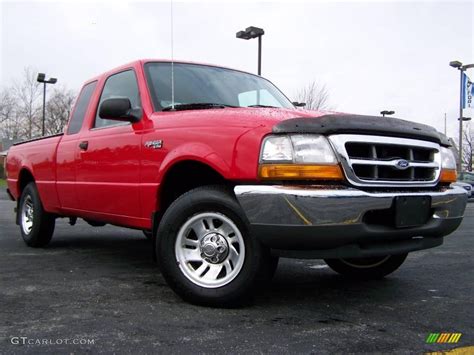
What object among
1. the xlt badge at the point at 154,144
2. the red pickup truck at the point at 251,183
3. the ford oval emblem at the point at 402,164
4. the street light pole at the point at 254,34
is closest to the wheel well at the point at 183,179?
the red pickup truck at the point at 251,183

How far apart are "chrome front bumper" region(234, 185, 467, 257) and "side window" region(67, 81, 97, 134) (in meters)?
2.79

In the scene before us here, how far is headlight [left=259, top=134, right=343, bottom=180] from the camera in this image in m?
3.15

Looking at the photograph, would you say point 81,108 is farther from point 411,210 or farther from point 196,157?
point 411,210

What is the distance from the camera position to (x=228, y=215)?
3.43 metres

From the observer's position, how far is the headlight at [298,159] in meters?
3.15

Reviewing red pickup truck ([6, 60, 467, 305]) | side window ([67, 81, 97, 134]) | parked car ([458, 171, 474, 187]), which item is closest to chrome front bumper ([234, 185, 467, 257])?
red pickup truck ([6, 60, 467, 305])

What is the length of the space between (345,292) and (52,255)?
334 cm

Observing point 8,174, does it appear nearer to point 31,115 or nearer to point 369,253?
point 369,253

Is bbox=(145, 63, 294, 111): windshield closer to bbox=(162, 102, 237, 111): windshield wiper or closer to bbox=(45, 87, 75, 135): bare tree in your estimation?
bbox=(162, 102, 237, 111): windshield wiper

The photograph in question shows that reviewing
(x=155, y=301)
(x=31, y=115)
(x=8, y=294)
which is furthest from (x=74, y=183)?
(x=31, y=115)

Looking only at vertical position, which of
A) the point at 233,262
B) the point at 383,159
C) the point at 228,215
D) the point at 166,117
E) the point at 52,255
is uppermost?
the point at 166,117

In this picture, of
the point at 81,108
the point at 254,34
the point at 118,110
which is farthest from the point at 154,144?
the point at 254,34

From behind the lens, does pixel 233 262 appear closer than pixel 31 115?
Yes

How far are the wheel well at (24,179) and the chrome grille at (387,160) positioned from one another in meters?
4.60
